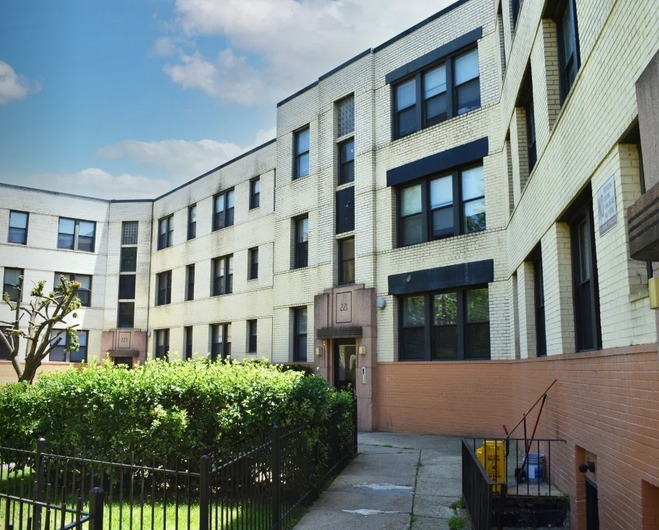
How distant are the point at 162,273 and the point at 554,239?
82.0 ft

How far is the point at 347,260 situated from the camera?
1930 cm

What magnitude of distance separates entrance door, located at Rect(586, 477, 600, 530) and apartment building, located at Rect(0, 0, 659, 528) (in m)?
0.05

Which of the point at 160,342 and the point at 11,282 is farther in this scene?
the point at 11,282

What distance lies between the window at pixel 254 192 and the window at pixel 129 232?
33.8ft

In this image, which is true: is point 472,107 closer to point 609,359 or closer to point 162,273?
point 609,359

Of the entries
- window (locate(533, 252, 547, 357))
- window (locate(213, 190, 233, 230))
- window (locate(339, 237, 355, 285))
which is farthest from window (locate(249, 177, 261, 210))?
window (locate(533, 252, 547, 357))

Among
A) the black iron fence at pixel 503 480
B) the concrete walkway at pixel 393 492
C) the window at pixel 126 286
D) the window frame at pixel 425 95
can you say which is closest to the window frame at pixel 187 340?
the window at pixel 126 286

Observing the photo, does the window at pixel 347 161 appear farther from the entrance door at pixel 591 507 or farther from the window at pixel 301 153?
the entrance door at pixel 591 507

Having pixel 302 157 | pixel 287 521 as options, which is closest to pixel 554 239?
pixel 287 521

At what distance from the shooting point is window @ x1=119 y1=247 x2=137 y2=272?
32719mm

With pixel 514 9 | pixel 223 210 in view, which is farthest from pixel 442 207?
pixel 223 210

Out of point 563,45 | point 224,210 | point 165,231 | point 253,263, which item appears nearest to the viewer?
point 563,45

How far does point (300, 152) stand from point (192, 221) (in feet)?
30.6

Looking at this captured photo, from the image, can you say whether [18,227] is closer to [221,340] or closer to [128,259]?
[128,259]
